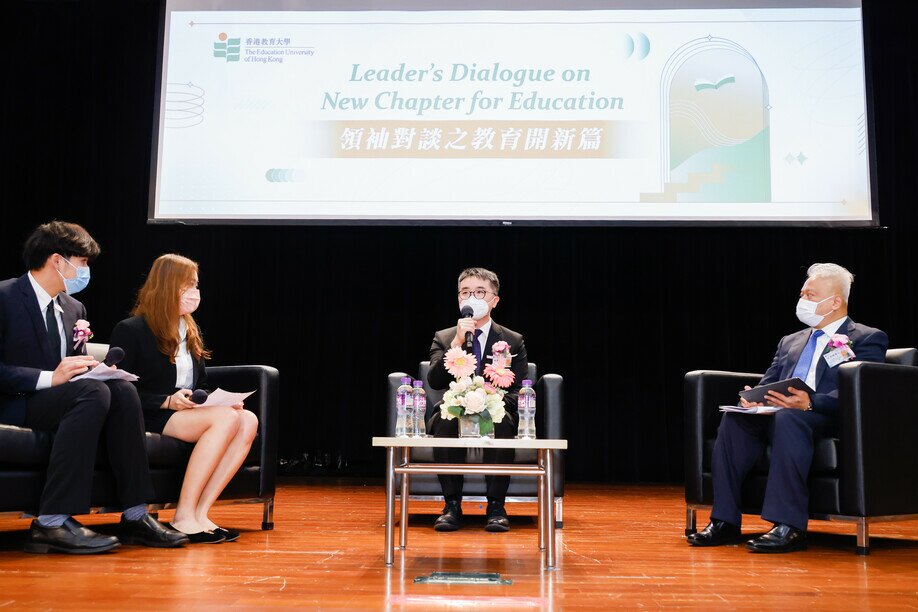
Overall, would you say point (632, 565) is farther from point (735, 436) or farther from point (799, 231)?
point (799, 231)

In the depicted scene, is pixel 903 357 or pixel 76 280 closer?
pixel 76 280

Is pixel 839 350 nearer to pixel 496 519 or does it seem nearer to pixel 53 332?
pixel 496 519

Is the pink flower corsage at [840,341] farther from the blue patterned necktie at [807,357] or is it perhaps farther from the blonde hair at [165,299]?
the blonde hair at [165,299]

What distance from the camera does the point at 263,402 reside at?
3.12 m

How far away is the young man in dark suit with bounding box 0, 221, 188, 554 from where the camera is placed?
2.38 meters

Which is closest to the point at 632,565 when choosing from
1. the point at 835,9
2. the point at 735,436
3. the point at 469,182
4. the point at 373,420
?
the point at 735,436

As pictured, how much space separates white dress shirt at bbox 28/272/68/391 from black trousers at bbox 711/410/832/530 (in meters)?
2.12

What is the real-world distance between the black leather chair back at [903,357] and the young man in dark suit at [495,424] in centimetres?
136

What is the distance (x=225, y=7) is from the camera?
4605 millimetres

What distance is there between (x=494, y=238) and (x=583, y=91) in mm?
1106

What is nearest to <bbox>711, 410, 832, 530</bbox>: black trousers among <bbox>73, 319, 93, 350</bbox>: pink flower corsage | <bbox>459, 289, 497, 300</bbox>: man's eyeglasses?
<bbox>459, 289, 497, 300</bbox>: man's eyeglasses

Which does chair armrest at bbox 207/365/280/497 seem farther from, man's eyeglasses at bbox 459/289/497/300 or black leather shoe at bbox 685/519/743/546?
black leather shoe at bbox 685/519/743/546

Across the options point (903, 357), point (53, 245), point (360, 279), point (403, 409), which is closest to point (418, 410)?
point (403, 409)

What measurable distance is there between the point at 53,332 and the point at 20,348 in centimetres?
14
